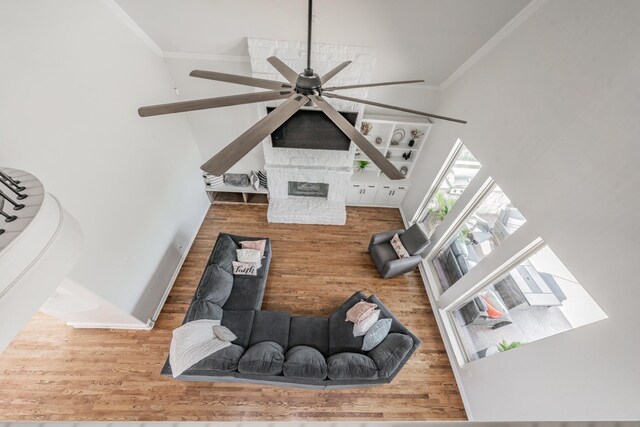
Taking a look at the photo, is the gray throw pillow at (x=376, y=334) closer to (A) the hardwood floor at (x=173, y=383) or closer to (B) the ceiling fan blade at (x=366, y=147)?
(A) the hardwood floor at (x=173, y=383)

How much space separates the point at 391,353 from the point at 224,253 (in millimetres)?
2460

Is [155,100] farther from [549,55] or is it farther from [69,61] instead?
[549,55]

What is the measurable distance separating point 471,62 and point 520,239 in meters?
2.36

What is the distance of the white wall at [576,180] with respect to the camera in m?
1.59

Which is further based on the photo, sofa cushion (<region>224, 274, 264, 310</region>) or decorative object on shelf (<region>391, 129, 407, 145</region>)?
decorative object on shelf (<region>391, 129, 407, 145</region>)

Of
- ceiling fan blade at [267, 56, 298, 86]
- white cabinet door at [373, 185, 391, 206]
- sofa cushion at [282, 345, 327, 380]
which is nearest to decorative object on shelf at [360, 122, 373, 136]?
white cabinet door at [373, 185, 391, 206]

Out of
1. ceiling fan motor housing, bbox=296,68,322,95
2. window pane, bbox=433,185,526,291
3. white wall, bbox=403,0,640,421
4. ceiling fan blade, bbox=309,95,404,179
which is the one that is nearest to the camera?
ceiling fan blade, bbox=309,95,404,179

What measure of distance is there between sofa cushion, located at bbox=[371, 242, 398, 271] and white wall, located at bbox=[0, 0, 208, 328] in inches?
125

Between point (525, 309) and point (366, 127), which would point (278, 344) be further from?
point (366, 127)

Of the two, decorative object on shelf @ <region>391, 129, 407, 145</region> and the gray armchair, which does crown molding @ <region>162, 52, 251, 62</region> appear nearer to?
decorative object on shelf @ <region>391, 129, 407, 145</region>

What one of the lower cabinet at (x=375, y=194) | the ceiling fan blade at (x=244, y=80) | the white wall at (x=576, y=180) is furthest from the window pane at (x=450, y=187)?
the ceiling fan blade at (x=244, y=80)

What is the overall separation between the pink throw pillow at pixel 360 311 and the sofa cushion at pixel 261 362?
92cm

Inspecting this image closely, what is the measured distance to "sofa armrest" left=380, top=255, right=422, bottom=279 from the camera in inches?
144

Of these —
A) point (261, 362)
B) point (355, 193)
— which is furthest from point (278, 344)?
point (355, 193)
